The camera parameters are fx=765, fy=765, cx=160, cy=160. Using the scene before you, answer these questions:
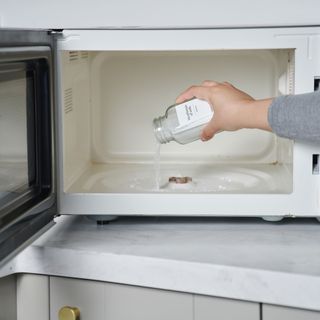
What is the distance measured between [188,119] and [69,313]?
0.39 m

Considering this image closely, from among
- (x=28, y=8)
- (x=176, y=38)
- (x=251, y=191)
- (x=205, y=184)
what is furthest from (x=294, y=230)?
(x=28, y=8)

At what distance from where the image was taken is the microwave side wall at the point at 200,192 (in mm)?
1294

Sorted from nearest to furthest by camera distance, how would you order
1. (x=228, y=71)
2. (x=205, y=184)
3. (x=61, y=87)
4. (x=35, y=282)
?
(x=35, y=282)
(x=61, y=87)
(x=205, y=184)
(x=228, y=71)

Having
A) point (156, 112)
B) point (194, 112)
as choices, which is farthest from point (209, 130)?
point (156, 112)

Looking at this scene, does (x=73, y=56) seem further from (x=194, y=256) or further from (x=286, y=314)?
(x=286, y=314)

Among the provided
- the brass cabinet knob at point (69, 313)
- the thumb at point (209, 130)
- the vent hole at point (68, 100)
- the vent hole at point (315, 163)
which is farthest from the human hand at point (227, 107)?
the brass cabinet knob at point (69, 313)

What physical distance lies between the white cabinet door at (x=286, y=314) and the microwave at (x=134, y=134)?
0.84 ft

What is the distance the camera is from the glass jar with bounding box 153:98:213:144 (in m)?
1.33

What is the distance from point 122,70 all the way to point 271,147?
1.25 feet

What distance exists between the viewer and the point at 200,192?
4.50ft

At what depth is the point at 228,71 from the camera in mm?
1713

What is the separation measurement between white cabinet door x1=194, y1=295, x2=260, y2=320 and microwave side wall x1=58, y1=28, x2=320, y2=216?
0.74 feet

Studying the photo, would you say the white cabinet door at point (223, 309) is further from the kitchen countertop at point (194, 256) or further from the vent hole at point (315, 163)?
the vent hole at point (315, 163)

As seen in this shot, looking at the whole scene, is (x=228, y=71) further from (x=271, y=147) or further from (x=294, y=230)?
(x=294, y=230)
